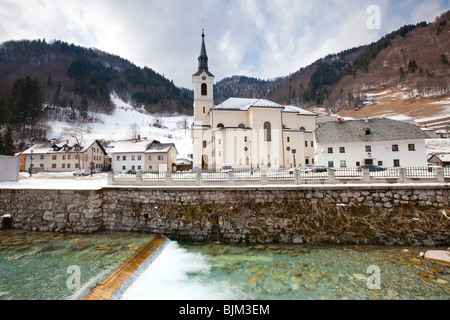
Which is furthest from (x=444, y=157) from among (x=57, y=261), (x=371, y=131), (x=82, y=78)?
(x=82, y=78)

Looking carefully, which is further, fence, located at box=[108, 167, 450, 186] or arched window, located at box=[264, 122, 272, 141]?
arched window, located at box=[264, 122, 272, 141]

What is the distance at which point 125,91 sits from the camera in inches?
5404

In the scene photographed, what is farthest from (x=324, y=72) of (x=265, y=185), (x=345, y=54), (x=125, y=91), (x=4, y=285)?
(x=4, y=285)

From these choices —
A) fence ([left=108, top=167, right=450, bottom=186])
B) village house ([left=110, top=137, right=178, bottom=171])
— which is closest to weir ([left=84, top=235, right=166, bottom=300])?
fence ([left=108, top=167, right=450, bottom=186])

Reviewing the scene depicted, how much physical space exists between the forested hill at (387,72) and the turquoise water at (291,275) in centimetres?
12449

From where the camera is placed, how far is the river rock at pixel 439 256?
28.3ft

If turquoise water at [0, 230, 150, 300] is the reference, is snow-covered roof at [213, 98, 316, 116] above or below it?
above

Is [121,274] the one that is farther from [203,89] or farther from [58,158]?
[58,158]

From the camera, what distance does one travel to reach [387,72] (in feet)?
409

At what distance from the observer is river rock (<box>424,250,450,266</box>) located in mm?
8625

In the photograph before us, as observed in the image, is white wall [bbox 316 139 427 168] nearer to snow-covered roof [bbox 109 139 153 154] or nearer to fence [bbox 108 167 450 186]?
fence [bbox 108 167 450 186]

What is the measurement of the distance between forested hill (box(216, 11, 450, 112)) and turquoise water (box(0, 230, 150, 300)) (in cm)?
13066
